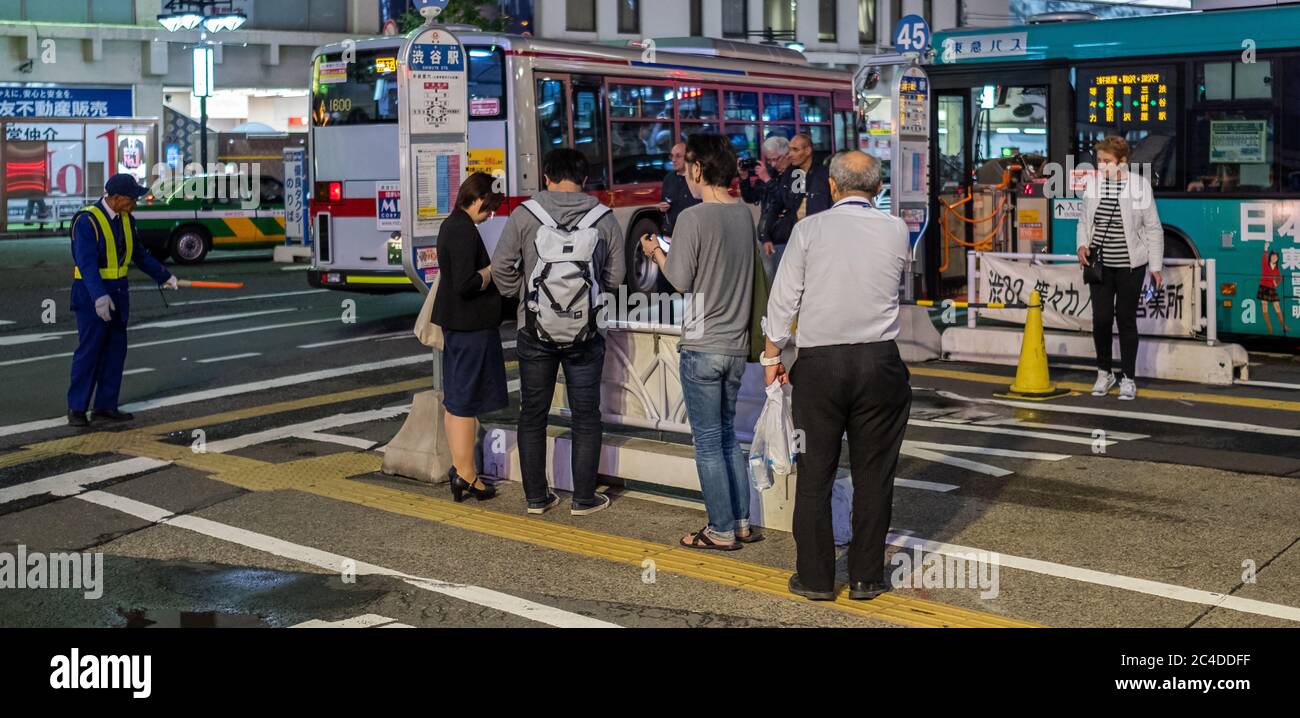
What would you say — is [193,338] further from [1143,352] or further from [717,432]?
[717,432]

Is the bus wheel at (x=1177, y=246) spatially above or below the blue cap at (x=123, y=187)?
below

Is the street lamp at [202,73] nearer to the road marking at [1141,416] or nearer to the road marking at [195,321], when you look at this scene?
the road marking at [195,321]

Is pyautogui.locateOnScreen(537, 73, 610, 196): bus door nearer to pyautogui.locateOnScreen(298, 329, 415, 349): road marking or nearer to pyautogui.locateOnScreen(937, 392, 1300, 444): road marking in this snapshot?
pyautogui.locateOnScreen(298, 329, 415, 349): road marking

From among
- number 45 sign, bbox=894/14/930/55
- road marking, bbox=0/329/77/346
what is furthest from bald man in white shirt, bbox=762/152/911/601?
road marking, bbox=0/329/77/346

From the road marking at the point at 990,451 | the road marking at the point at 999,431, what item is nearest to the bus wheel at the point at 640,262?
the road marking at the point at 999,431

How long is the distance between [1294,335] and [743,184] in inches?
258

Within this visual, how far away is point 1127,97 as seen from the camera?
52.3 ft

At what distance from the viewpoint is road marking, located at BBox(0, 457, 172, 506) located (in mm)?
9586

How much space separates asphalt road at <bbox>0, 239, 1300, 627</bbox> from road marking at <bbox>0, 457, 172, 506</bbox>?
28 millimetres

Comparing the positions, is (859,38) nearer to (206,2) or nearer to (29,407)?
(206,2)

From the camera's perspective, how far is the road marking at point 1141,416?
11.0 metres

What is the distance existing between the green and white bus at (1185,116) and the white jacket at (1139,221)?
49.9 inches

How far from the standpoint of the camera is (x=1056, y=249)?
16.4 meters

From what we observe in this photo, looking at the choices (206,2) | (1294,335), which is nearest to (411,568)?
(1294,335)
